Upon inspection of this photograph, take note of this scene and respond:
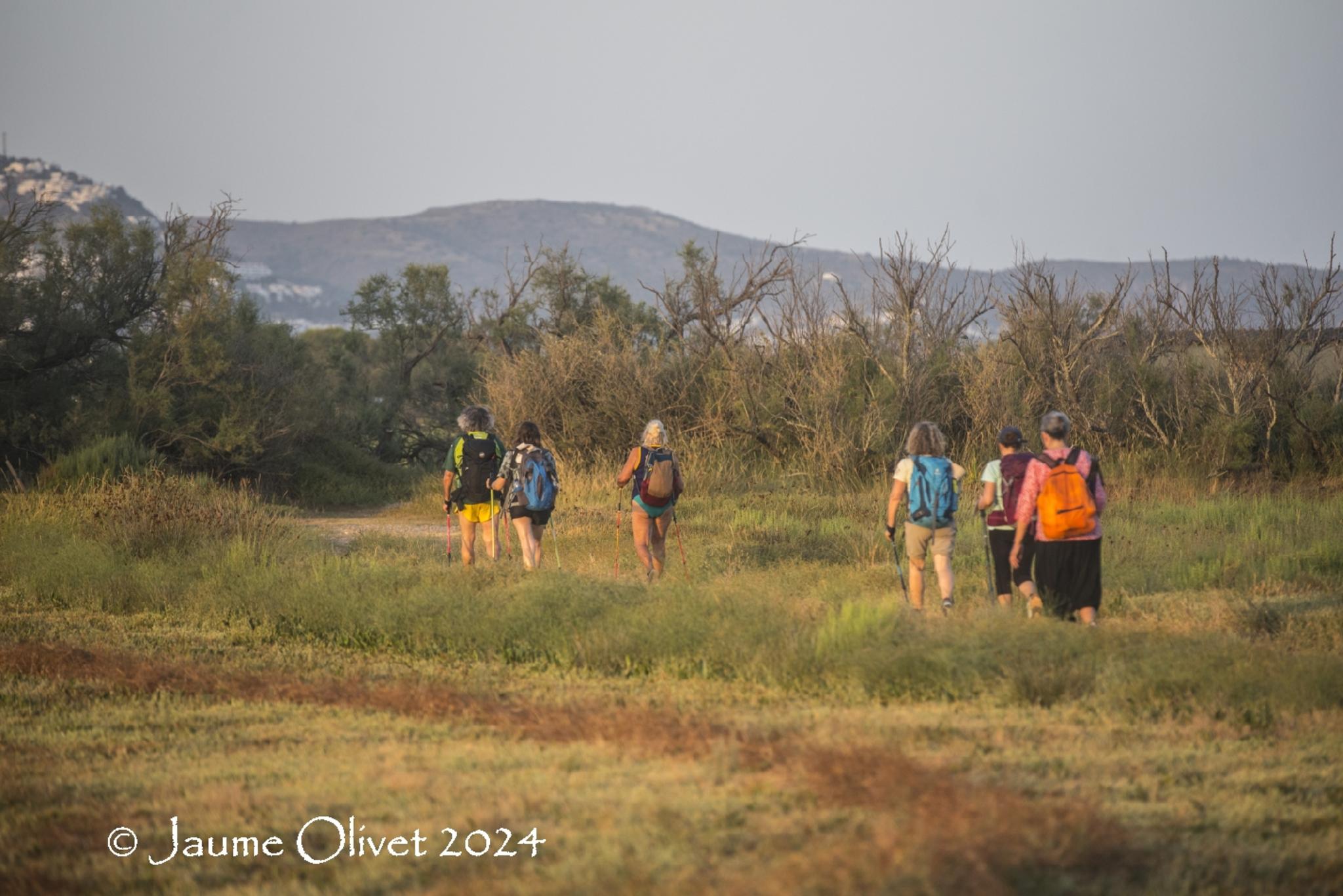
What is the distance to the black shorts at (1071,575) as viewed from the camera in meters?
9.05

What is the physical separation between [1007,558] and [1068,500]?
908 millimetres

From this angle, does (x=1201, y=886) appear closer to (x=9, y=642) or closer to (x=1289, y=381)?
(x=9, y=642)

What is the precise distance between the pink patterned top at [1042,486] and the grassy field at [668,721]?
2.45ft

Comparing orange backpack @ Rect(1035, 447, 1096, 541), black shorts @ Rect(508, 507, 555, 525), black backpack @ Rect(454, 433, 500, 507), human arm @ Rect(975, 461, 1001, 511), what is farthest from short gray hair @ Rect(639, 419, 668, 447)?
orange backpack @ Rect(1035, 447, 1096, 541)

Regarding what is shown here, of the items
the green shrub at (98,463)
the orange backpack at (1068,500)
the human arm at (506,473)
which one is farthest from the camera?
the green shrub at (98,463)

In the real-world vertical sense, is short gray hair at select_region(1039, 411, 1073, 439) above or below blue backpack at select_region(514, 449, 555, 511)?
above

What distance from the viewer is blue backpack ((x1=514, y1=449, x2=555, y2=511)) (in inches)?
461

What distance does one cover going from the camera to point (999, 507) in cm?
961

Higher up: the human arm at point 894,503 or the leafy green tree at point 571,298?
the leafy green tree at point 571,298

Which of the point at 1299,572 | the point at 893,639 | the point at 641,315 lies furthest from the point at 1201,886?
the point at 641,315

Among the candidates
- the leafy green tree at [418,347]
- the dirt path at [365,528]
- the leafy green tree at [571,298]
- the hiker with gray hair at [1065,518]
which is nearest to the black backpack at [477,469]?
the dirt path at [365,528]

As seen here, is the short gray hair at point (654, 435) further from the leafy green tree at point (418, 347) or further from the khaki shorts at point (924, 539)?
the leafy green tree at point (418, 347)

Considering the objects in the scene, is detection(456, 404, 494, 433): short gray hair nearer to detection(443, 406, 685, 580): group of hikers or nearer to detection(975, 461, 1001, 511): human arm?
detection(443, 406, 685, 580): group of hikers

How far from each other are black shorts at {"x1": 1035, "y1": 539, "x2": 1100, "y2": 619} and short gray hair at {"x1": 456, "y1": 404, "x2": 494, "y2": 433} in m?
5.52
